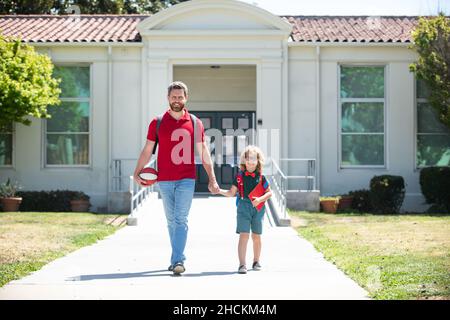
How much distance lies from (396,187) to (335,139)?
2238mm

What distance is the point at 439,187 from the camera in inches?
743

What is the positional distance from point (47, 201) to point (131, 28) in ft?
17.1

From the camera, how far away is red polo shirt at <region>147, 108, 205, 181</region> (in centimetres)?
888

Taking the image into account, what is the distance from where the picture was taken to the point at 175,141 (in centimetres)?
888

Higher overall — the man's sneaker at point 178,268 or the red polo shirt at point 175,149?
the red polo shirt at point 175,149

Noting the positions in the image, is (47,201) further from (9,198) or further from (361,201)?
(361,201)

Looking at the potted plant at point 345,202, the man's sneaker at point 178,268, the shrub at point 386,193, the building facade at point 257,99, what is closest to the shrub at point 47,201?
the building facade at point 257,99

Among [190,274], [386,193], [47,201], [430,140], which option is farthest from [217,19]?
[190,274]

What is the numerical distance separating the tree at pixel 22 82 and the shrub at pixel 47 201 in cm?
188

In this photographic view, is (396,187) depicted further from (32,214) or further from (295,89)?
(32,214)

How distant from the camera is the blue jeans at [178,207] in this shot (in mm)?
8852

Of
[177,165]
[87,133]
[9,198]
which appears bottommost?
[9,198]

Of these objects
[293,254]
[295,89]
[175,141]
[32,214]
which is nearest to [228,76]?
[295,89]

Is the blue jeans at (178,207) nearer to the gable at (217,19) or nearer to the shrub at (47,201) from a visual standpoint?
the shrub at (47,201)
